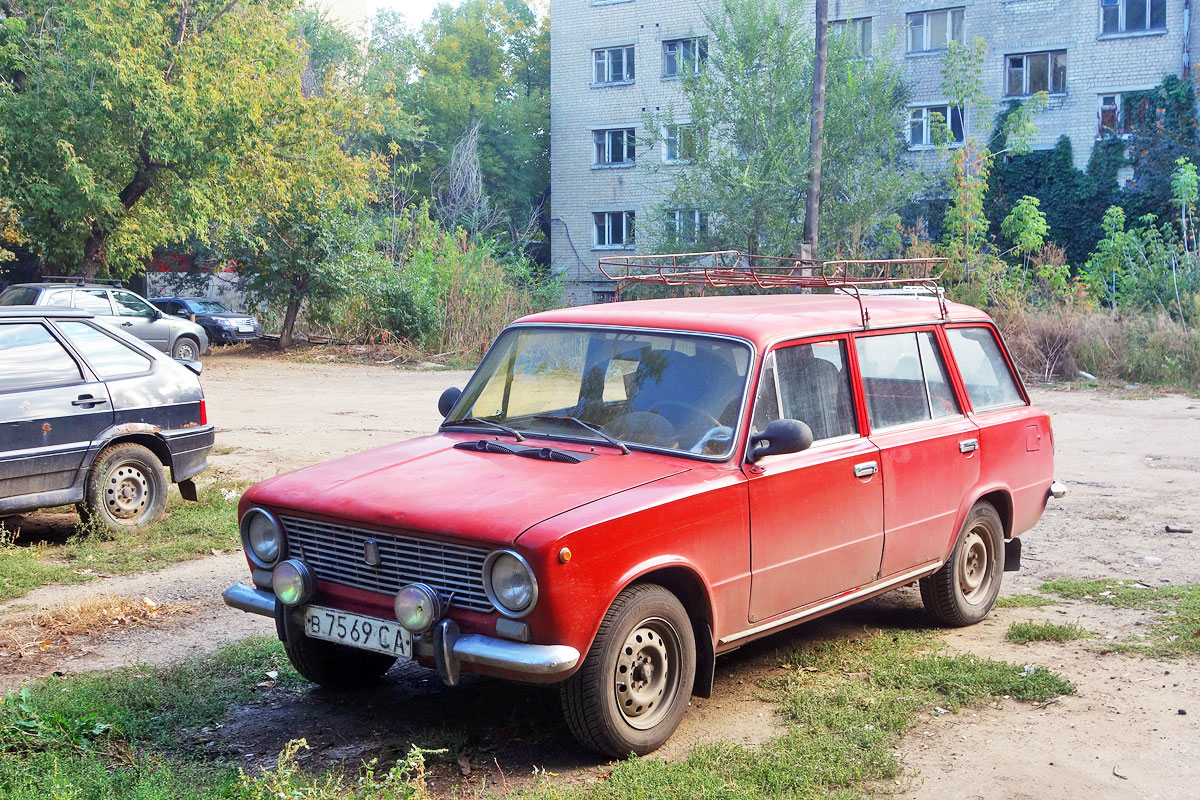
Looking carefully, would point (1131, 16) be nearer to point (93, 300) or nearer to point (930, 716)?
point (93, 300)

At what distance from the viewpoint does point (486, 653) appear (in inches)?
157

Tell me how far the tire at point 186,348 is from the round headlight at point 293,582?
2088 centimetres

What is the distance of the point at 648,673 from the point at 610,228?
40502mm

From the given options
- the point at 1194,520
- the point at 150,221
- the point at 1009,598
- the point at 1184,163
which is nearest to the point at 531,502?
the point at 1009,598

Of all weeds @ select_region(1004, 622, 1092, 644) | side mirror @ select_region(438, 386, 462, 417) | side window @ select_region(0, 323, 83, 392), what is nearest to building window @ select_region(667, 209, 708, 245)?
side window @ select_region(0, 323, 83, 392)

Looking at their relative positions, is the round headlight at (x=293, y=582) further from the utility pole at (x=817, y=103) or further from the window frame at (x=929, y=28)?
the window frame at (x=929, y=28)

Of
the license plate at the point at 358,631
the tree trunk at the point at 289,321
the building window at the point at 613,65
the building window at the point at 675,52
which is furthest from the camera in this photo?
the building window at the point at 613,65

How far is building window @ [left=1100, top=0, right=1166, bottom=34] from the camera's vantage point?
3328 centimetres

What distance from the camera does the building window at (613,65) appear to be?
42969 millimetres

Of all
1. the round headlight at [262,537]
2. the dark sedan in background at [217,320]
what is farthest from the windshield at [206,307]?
the round headlight at [262,537]

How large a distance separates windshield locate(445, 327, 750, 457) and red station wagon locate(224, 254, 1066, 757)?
0.04 feet

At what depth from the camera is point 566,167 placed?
147ft

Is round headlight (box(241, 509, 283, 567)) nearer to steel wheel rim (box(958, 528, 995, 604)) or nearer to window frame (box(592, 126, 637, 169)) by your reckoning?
steel wheel rim (box(958, 528, 995, 604))

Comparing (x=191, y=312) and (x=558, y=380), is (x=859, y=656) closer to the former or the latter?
(x=558, y=380)
